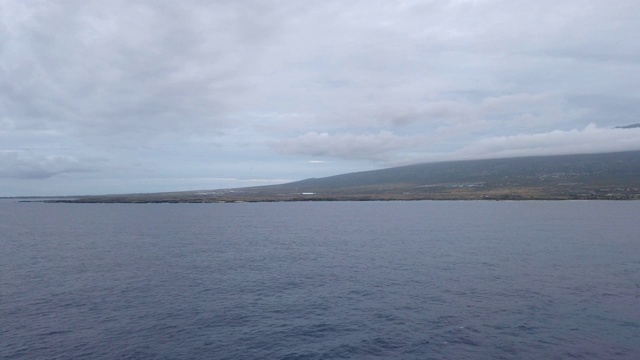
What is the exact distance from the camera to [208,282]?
57.2 metres

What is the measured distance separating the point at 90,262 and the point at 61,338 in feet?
127

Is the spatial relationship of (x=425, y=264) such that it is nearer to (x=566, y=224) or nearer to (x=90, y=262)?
(x=90, y=262)

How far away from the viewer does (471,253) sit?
251 feet

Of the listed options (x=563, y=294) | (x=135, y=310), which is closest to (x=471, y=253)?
(x=563, y=294)

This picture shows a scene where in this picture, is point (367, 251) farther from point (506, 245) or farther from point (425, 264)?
point (506, 245)

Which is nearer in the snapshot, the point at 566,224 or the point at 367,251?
the point at 367,251

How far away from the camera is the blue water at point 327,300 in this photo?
1388 inches

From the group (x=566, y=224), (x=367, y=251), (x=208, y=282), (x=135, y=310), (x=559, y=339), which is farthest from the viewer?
(x=566, y=224)

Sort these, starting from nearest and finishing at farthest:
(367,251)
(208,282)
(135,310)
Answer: (135,310)
(208,282)
(367,251)

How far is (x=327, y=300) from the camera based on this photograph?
47656mm

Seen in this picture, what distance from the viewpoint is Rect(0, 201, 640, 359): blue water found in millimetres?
35250

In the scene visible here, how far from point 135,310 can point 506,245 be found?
65924mm

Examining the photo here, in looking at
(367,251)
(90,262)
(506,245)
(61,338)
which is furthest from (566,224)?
(61,338)

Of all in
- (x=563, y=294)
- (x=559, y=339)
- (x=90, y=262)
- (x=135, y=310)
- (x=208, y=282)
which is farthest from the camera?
(x=90, y=262)
